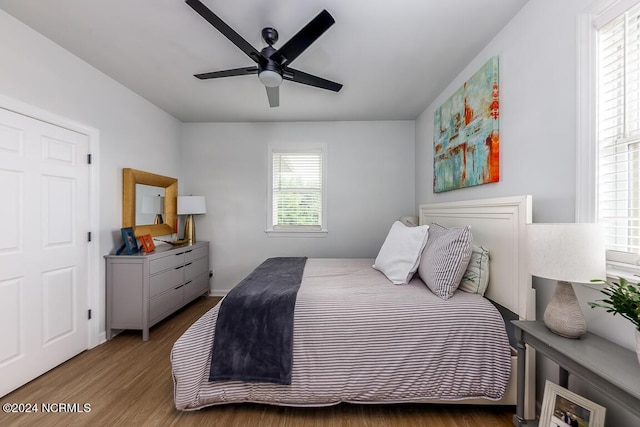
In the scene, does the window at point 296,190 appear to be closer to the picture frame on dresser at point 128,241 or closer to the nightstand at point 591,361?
the picture frame on dresser at point 128,241

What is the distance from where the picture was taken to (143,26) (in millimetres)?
1828

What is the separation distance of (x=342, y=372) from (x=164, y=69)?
294 cm

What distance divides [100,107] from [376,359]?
→ 128 inches

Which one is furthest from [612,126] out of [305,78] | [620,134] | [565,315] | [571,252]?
[305,78]

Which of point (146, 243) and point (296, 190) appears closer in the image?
point (146, 243)

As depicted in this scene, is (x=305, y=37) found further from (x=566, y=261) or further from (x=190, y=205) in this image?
(x=190, y=205)

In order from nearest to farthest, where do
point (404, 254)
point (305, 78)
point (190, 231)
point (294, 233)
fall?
1. point (305, 78)
2. point (404, 254)
3. point (190, 231)
4. point (294, 233)

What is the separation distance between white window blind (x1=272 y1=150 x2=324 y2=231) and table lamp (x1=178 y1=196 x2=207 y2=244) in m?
0.99

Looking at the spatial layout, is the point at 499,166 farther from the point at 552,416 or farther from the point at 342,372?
the point at 342,372

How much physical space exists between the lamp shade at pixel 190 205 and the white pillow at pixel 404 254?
2522 millimetres

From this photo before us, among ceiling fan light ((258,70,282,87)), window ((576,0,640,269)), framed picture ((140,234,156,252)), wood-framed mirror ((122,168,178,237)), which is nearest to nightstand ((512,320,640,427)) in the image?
window ((576,0,640,269))

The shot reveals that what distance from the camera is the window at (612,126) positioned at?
111 cm

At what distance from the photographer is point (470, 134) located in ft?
7.26

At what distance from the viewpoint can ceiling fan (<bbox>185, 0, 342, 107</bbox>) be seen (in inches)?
56.4
